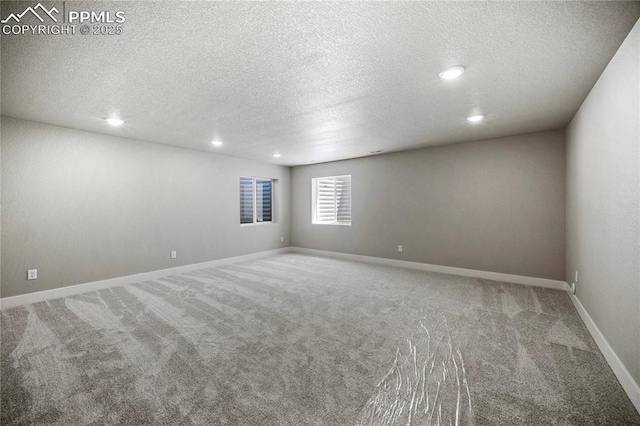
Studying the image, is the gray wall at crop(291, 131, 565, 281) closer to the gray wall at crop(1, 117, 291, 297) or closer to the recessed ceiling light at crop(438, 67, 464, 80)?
the recessed ceiling light at crop(438, 67, 464, 80)

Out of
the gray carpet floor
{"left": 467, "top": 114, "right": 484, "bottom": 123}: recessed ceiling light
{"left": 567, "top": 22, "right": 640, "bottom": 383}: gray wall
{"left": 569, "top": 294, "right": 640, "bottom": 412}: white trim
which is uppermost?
{"left": 467, "top": 114, "right": 484, "bottom": 123}: recessed ceiling light

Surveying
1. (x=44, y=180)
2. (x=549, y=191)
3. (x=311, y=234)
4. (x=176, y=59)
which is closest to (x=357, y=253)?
(x=311, y=234)

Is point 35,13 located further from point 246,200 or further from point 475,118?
point 246,200

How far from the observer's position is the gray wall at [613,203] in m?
1.73

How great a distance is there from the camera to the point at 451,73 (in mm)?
2270

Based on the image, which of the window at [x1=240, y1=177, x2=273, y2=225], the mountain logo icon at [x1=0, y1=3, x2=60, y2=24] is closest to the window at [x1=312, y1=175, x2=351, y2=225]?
the window at [x1=240, y1=177, x2=273, y2=225]

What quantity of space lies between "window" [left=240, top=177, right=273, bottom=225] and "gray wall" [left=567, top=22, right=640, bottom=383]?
571cm

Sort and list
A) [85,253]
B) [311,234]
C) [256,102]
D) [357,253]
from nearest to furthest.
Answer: [256,102], [85,253], [357,253], [311,234]

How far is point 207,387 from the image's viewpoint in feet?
5.87

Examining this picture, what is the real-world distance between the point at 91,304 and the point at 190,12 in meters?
3.60

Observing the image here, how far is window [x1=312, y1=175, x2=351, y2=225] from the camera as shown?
21.4 ft

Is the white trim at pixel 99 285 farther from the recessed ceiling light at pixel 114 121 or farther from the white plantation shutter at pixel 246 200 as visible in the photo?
the recessed ceiling light at pixel 114 121

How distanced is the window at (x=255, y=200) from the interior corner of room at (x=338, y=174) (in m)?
0.04

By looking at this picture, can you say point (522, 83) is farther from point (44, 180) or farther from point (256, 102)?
point (44, 180)
